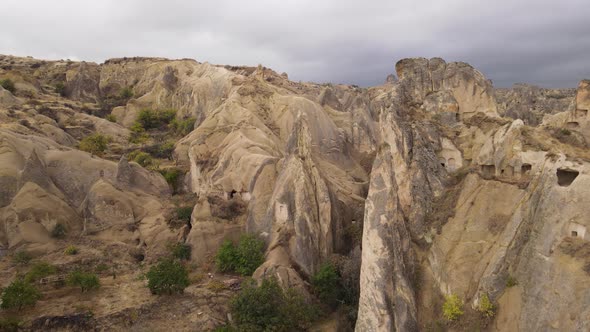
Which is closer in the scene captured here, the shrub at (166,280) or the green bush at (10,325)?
the green bush at (10,325)

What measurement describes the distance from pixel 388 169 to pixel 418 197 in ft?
5.64

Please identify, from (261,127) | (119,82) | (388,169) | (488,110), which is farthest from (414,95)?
(119,82)

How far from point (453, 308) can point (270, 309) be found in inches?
320

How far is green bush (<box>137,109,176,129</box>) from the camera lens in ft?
199

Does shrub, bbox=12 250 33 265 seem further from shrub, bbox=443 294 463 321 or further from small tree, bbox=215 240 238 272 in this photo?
shrub, bbox=443 294 463 321

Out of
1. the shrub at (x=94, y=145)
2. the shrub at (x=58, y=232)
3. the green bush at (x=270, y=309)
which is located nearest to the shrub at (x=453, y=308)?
the green bush at (x=270, y=309)

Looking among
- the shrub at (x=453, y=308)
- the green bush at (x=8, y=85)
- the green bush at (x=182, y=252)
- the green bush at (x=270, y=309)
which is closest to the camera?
the shrub at (x=453, y=308)

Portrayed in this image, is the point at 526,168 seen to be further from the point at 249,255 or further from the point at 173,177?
the point at 173,177

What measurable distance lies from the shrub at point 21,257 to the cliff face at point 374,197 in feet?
2.31

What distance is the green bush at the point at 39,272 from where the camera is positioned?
2319 cm

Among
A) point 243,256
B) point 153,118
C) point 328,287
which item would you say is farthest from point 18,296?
point 153,118

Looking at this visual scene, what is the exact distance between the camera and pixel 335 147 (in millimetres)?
38344

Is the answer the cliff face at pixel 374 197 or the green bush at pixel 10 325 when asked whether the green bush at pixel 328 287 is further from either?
the green bush at pixel 10 325

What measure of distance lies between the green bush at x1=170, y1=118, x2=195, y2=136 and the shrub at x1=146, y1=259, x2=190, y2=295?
1307 inches
